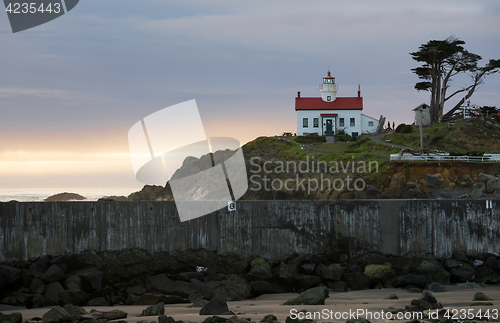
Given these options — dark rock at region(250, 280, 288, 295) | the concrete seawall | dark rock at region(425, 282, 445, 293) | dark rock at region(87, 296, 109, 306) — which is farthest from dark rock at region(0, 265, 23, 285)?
dark rock at region(425, 282, 445, 293)

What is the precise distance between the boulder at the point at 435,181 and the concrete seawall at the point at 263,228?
53.0 feet

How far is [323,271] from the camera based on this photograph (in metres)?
14.9

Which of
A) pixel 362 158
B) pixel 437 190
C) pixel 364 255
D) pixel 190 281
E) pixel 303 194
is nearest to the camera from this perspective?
pixel 190 281

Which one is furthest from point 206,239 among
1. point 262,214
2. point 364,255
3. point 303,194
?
point 303,194

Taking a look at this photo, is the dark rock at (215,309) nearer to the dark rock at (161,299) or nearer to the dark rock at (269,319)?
the dark rock at (269,319)

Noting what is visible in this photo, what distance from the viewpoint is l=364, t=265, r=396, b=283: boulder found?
14700mm

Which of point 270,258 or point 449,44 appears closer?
point 270,258

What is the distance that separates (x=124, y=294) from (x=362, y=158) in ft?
94.4

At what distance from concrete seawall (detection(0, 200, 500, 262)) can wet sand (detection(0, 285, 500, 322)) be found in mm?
2854

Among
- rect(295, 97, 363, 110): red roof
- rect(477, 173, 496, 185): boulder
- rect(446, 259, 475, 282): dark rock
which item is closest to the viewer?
rect(446, 259, 475, 282): dark rock

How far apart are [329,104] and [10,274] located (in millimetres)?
53071

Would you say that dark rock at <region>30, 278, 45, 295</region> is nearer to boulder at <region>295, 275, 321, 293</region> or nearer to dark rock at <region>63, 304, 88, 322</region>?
dark rock at <region>63, 304, 88, 322</region>

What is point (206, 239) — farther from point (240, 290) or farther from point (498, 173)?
point (498, 173)

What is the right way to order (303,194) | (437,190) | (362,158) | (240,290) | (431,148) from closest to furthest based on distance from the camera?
(240,290) < (437,190) < (303,194) < (362,158) < (431,148)
